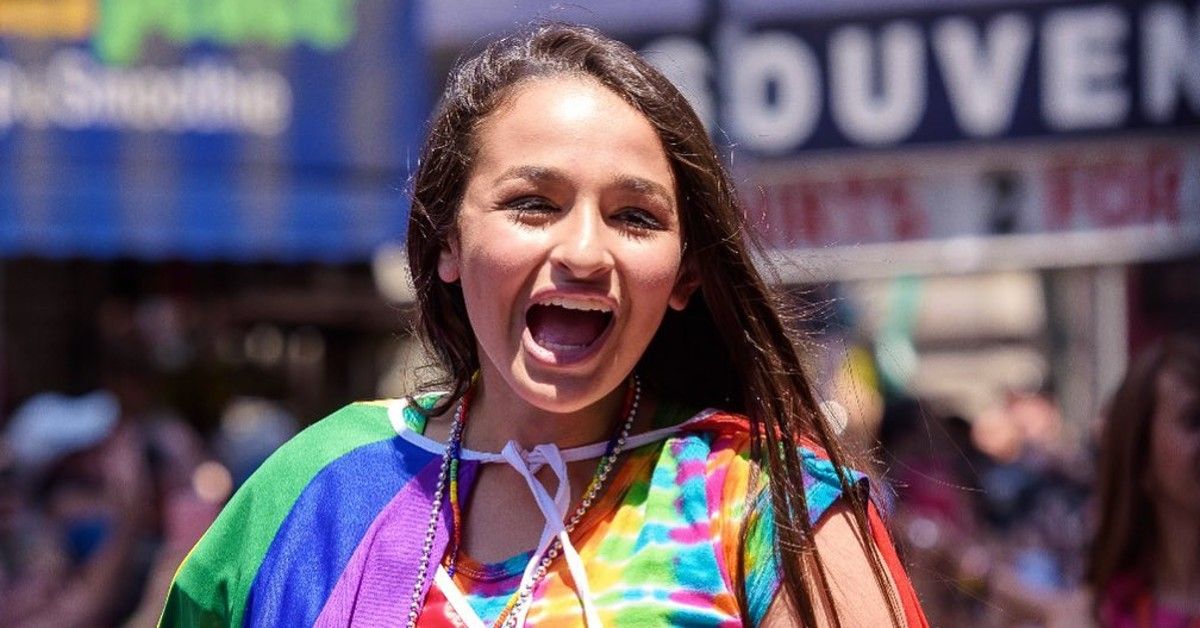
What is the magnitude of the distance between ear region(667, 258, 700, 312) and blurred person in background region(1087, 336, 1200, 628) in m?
2.29

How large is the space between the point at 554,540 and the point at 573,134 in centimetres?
45

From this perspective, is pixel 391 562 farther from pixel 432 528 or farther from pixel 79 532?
pixel 79 532

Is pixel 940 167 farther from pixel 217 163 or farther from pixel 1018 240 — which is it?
pixel 217 163

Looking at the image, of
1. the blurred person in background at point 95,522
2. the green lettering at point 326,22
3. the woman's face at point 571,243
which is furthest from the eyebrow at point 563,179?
the green lettering at point 326,22

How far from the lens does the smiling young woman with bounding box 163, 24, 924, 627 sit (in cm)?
197

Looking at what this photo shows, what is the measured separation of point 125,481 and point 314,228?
1699 mm

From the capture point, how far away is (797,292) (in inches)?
91.6

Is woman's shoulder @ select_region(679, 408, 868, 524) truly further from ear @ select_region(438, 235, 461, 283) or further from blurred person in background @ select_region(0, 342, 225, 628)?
blurred person in background @ select_region(0, 342, 225, 628)

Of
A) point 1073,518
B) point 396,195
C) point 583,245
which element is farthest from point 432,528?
point 1073,518

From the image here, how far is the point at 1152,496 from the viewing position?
4.20 metres

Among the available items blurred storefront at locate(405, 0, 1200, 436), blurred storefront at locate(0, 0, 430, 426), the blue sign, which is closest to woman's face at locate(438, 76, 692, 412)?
blurred storefront at locate(405, 0, 1200, 436)

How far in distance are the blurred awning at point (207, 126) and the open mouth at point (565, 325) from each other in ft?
15.7

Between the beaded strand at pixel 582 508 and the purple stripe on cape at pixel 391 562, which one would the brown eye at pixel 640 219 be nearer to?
the beaded strand at pixel 582 508

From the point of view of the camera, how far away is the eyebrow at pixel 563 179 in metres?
2.01
